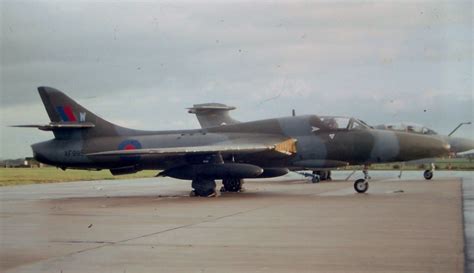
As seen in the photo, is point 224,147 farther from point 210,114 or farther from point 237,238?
point 210,114

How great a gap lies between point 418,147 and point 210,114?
23347 mm

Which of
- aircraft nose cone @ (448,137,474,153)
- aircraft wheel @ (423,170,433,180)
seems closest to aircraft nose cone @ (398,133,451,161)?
aircraft wheel @ (423,170,433,180)

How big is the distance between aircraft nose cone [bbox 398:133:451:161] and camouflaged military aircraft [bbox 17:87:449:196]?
0.03 meters

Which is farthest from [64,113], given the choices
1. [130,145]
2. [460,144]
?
[460,144]

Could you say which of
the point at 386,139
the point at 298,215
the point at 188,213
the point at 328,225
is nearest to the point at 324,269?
the point at 328,225

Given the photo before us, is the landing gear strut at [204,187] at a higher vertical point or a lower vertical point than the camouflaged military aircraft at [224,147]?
lower

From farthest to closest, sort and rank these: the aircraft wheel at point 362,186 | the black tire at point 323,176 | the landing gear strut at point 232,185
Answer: the black tire at point 323,176 → the landing gear strut at point 232,185 → the aircraft wheel at point 362,186

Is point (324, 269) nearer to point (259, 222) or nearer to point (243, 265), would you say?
point (243, 265)

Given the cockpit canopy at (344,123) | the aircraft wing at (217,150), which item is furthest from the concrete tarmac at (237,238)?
the cockpit canopy at (344,123)

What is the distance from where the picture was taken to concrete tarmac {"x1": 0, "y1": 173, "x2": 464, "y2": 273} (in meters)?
7.20

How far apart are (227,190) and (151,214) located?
880cm

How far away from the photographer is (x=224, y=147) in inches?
768

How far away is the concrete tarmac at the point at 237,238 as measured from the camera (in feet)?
23.6

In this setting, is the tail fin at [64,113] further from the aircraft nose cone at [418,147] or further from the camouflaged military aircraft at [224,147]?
the aircraft nose cone at [418,147]
